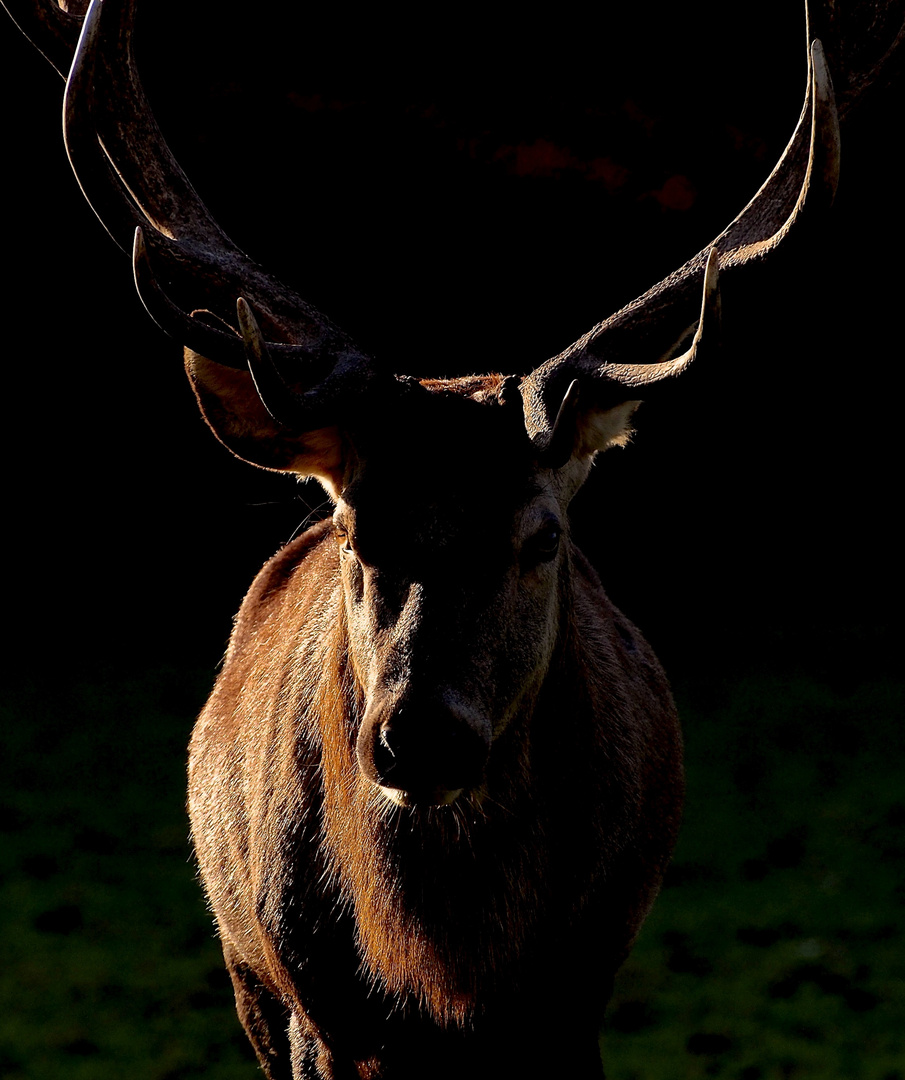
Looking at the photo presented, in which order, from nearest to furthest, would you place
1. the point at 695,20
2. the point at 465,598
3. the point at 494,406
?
the point at 465,598 < the point at 494,406 < the point at 695,20

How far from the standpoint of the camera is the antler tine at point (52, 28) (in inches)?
146

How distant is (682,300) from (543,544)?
2.58 feet

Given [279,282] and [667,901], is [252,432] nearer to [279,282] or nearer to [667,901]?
[279,282]

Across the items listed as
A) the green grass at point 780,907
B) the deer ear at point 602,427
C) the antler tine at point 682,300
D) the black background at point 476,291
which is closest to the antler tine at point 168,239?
the antler tine at point 682,300

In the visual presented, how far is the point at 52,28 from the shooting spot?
3.75 metres

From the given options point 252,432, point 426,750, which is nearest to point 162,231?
point 252,432

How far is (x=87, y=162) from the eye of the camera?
3246 mm

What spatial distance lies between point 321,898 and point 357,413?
3.79ft

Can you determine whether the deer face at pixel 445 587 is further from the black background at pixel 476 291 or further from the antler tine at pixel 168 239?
the black background at pixel 476 291

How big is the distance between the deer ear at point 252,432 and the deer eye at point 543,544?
57 centimetres

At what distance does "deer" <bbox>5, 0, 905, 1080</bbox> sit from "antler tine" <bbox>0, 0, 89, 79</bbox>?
0.02 metres

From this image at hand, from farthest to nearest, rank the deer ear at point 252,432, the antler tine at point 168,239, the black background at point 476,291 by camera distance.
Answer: the black background at point 476,291 → the deer ear at point 252,432 → the antler tine at point 168,239

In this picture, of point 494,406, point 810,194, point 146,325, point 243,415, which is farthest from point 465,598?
point 146,325

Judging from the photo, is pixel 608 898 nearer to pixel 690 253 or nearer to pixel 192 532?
pixel 690 253
